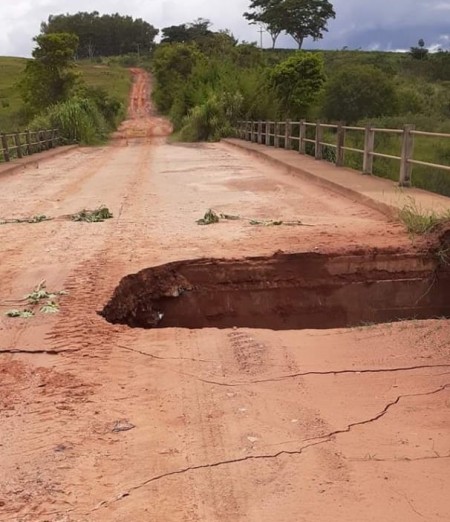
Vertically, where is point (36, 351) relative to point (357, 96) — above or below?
below

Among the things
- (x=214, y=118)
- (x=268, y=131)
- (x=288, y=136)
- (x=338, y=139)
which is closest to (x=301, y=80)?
(x=214, y=118)

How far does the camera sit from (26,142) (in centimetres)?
2420

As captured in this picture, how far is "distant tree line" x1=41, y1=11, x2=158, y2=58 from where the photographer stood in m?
116

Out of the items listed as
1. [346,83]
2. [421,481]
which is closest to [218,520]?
[421,481]

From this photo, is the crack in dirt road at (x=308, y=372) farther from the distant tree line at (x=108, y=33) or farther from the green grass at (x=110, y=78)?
the distant tree line at (x=108, y=33)

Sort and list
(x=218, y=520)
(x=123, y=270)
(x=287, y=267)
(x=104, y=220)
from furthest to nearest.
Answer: (x=104, y=220)
(x=287, y=267)
(x=123, y=270)
(x=218, y=520)

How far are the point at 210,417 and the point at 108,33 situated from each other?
12604cm

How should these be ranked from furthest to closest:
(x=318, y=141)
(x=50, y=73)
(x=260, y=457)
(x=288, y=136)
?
(x=50, y=73)
(x=288, y=136)
(x=318, y=141)
(x=260, y=457)

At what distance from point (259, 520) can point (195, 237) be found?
529 centimetres

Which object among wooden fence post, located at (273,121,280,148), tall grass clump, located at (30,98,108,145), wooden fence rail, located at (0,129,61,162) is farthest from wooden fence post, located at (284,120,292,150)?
tall grass clump, located at (30,98,108,145)

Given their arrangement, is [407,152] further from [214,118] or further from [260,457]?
[214,118]

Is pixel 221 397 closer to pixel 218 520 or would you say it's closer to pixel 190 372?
pixel 190 372

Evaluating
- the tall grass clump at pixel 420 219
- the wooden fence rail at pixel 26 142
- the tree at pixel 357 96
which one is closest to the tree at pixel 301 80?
the tree at pixel 357 96

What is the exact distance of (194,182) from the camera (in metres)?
13.7
